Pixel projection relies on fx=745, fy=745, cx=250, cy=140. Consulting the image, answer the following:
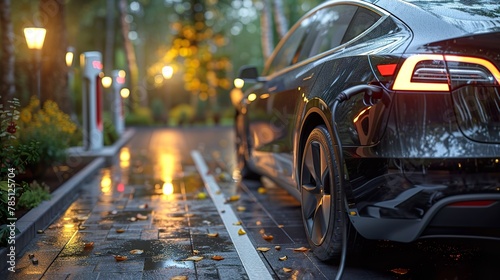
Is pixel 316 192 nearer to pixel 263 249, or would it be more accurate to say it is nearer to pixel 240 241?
pixel 263 249

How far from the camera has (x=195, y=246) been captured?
5.69 m

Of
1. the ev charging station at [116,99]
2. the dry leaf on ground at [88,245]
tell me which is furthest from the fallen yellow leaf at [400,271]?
the ev charging station at [116,99]

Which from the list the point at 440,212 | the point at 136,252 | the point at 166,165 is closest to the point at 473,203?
the point at 440,212

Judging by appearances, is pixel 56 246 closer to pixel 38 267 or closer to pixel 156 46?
pixel 38 267

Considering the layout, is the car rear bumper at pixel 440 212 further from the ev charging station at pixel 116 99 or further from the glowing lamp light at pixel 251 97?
the ev charging station at pixel 116 99

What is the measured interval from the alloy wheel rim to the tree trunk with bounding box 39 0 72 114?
1179 centimetres

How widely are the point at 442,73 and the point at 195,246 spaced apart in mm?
2513

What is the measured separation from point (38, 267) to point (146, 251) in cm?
82

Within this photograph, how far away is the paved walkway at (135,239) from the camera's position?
4.90 m

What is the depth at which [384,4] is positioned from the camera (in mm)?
5004

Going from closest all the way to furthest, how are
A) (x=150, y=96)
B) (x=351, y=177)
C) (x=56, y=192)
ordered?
(x=351, y=177), (x=56, y=192), (x=150, y=96)

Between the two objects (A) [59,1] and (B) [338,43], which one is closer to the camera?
(B) [338,43]

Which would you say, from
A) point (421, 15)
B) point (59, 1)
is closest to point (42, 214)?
point (421, 15)

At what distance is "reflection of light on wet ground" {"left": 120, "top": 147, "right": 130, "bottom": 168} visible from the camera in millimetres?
13073
